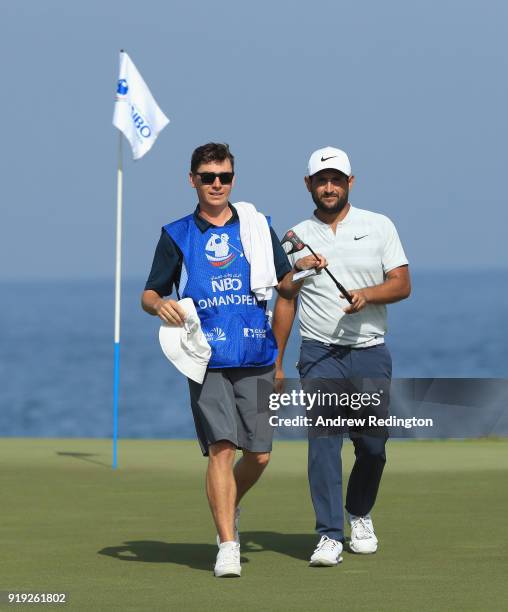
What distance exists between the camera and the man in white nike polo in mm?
11734

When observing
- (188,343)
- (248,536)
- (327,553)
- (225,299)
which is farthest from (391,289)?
(248,536)

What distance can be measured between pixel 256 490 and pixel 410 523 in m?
2.49

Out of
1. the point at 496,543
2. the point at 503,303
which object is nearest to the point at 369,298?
the point at 496,543

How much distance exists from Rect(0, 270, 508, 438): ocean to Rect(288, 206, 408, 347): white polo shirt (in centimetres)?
4011

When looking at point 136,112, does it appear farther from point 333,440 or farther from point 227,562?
point 227,562

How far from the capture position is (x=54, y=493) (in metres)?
15.7

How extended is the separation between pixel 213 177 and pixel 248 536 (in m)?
2.61

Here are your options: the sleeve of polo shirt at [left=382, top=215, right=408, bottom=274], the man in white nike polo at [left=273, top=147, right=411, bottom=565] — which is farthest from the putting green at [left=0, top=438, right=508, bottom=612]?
the sleeve of polo shirt at [left=382, top=215, right=408, bottom=274]

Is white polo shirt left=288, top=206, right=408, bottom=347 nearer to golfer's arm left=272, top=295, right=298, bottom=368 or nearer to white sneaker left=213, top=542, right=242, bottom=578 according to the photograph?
golfer's arm left=272, top=295, right=298, bottom=368

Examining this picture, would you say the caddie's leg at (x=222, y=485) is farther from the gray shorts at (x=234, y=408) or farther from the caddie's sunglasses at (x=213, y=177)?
the caddie's sunglasses at (x=213, y=177)

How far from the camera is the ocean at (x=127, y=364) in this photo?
61438 millimetres

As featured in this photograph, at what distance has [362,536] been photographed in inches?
473

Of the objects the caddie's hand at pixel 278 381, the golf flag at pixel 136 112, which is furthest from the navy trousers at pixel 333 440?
the golf flag at pixel 136 112

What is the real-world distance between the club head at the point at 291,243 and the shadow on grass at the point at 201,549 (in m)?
1.71
